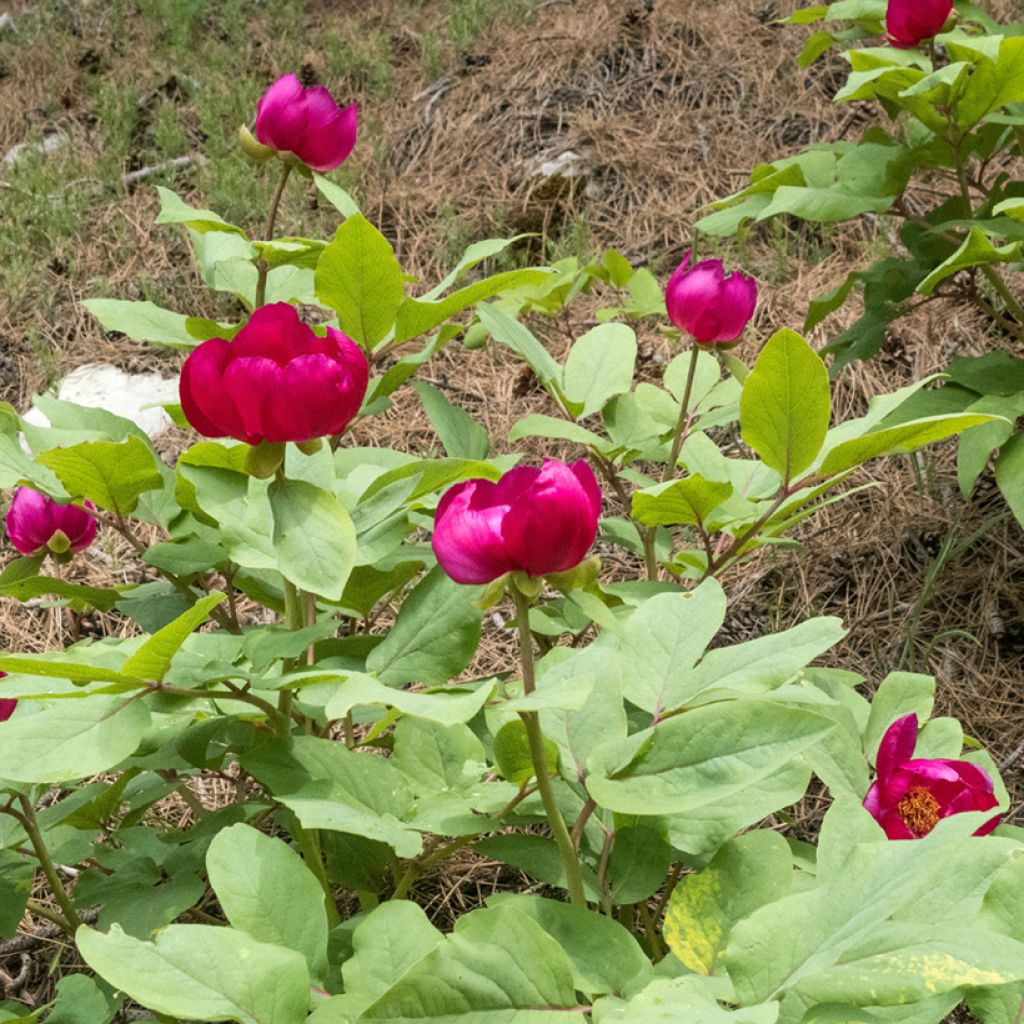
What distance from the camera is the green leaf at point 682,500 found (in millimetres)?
1032

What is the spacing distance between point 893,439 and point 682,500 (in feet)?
0.80

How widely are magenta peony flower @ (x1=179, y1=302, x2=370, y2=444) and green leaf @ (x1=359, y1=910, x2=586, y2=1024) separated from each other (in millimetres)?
370

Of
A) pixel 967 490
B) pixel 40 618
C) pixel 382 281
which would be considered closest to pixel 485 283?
pixel 382 281

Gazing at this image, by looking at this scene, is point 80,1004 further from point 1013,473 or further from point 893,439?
point 1013,473

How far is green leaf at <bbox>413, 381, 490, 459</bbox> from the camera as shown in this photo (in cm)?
127

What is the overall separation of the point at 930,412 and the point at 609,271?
64cm

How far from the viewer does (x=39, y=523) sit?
137cm

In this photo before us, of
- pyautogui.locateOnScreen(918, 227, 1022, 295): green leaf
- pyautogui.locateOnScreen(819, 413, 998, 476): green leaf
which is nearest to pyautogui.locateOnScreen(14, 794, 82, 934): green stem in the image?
pyautogui.locateOnScreen(819, 413, 998, 476): green leaf

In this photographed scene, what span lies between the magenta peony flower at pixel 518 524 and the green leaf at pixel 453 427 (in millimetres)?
510

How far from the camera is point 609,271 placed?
199 cm

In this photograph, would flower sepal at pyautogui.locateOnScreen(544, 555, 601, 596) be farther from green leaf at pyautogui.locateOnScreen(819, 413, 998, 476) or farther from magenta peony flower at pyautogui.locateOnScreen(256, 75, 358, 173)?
magenta peony flower at pyautogui.locateOnScreen(256, 75, 358, 173)

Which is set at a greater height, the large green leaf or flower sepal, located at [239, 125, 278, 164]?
flower sepal, located at [239, 125, 278, 164]

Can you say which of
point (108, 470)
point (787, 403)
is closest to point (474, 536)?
point (787, 403)

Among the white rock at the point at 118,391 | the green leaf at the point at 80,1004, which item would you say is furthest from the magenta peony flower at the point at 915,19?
the white rock at the point at 118,391
